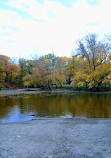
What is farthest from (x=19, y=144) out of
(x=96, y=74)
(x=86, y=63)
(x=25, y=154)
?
(x=86, y=63)

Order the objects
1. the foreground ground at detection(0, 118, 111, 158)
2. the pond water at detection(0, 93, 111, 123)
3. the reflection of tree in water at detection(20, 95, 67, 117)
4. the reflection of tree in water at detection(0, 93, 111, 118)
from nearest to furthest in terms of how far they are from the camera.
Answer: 1. the foreground ground at detection(0, 118, 111, 158)
2. the pond water at detection(0, 93, 111, 123)
3. the reflection of tree in water at detection(0, 93, 111, 118)
4. the reflection of tree in water at detection(20, 95, 67, 117)

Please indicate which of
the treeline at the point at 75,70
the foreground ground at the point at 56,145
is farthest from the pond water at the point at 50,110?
the treeline at the point at 75,70

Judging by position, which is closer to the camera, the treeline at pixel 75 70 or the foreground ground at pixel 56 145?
the foreground ground at pixel 56 145

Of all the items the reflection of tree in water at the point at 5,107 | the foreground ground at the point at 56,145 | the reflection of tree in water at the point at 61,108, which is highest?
the foreground ground at the point at 56,145

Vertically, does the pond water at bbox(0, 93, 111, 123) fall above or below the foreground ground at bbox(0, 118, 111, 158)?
below

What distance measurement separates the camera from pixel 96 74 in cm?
3838

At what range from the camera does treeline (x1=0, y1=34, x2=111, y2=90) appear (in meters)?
39.2

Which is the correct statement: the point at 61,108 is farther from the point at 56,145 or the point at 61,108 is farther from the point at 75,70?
the point at 75,70

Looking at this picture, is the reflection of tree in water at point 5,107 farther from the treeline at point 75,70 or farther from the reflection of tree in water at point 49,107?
the treeline at point 75,70

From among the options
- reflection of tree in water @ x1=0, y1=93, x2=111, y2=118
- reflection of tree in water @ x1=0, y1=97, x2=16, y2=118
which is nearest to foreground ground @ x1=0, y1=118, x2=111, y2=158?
reflection of tree in water @ x1=0, y1=93, x2=111, y2=118

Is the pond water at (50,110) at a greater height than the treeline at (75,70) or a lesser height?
lesser

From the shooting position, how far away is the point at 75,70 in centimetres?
5206

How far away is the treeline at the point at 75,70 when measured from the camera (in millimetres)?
39219

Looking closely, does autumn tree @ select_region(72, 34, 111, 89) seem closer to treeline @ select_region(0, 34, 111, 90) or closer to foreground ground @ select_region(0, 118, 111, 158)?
treeline @ select_region(0, 34, 111, 90)
